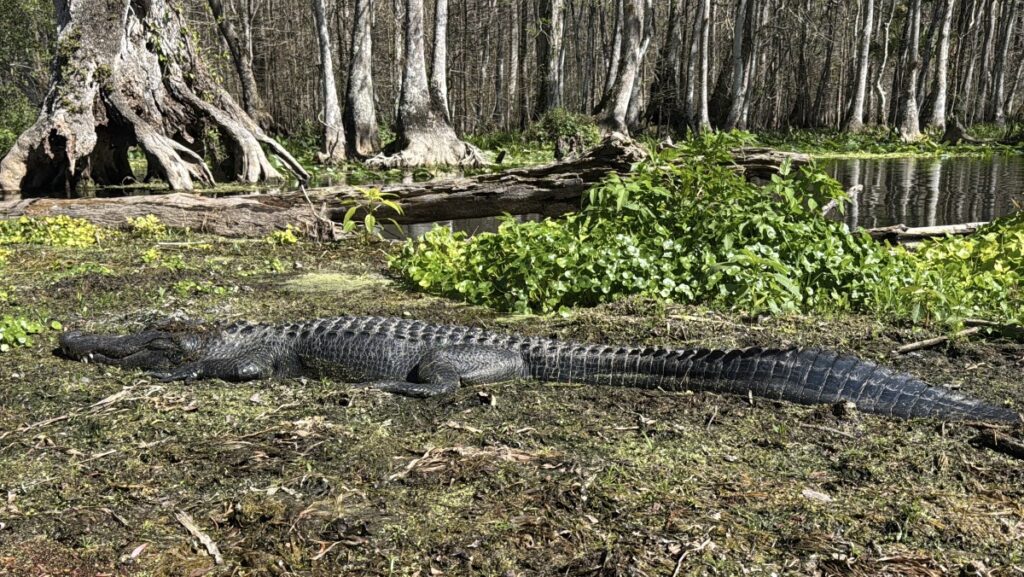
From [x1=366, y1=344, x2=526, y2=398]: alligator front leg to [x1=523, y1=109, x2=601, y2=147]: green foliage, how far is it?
18908 mm

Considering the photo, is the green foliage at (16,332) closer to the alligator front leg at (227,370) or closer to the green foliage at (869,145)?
the alligator front leg at (227,370)

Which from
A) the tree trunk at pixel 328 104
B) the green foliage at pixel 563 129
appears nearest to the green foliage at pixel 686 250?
the tree trunk at pixel 328 104

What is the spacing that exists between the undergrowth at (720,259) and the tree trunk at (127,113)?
6966 mm

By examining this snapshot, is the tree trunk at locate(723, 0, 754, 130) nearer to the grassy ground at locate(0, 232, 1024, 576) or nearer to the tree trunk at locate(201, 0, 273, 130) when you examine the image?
the tree trunk at locate(201, 0, 273, 130)

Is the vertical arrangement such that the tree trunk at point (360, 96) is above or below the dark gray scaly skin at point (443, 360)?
above

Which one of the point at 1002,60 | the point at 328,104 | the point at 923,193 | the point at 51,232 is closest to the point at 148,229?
the point at 51,232

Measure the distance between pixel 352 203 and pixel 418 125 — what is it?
9.16 m

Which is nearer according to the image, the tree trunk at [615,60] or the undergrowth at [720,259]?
the undergrowth at [720,259]

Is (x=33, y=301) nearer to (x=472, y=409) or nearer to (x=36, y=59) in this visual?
(x=472, y=409)

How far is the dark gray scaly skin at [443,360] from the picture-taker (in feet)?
12.7

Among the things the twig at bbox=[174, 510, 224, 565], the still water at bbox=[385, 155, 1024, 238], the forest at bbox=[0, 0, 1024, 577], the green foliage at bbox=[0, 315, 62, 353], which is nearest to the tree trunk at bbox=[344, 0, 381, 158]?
the forest at bbox=[0, 0, 1024, 577]

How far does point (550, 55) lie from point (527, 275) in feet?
75.0

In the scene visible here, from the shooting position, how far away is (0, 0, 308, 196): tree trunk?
38.4 ft

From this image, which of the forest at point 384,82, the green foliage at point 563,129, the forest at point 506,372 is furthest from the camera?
the green foliage at point 563,129
